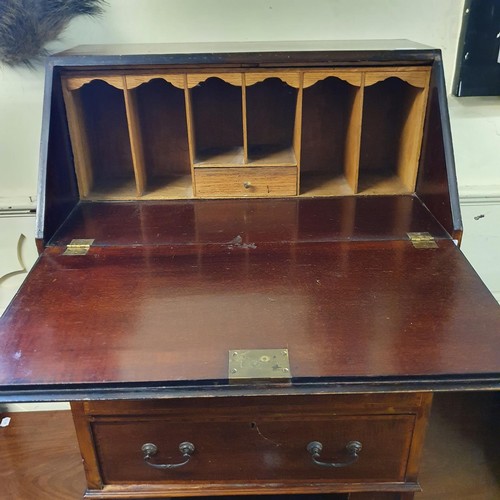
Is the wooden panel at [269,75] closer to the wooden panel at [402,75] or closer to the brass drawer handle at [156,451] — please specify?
the wooden panel at [402,75]

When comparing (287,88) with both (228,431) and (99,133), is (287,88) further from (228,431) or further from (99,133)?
(228,431)

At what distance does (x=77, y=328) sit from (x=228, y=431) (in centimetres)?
31

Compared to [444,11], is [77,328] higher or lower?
lower

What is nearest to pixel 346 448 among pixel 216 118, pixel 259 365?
pixel 259 365

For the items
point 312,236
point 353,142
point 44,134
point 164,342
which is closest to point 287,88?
point 353,142

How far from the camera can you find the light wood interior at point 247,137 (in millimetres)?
1181

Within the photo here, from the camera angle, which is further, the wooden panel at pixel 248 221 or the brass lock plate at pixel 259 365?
the wooden panel at pixel 248 221

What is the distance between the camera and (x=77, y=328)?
0.79 metres

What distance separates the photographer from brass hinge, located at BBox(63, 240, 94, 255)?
1.00 m

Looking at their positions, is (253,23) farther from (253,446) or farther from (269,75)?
(253,446)

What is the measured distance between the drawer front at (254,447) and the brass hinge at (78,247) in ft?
1.06

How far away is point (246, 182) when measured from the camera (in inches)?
46.6

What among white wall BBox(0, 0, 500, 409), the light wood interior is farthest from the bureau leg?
white wall BBox(0, 0, 500, 409)

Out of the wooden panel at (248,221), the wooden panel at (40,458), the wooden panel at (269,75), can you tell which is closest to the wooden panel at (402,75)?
the wooden panel at (269,75)
